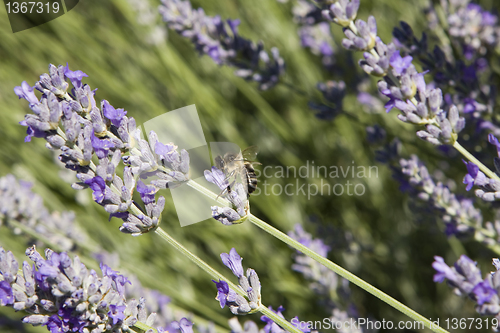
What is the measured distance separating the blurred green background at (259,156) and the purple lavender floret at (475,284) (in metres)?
0.98

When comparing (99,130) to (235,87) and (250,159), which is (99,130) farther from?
(235,87)

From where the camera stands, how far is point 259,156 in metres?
2.64

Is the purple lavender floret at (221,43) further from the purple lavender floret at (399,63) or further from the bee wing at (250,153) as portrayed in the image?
the purple lavender floret at (399,63)

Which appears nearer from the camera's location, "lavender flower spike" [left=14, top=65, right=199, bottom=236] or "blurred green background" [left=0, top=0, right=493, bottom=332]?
"lavender flower spike" [left=14, top=65, right=199, bottom=236]

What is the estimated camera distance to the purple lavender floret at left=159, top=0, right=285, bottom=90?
1625 millimetres

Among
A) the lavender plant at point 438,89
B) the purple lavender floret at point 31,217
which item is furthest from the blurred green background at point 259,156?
the lavender plant at point 438,89

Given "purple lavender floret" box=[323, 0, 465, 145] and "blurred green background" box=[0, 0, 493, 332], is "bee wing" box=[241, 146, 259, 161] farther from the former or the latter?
"blurred green background" box=[0, 0, 493, 332]

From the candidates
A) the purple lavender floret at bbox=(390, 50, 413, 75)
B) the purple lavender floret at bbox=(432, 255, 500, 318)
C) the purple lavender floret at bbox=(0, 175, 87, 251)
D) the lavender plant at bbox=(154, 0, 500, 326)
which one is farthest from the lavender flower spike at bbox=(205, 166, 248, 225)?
the purple lavender floret at bbox=(0, 175, 87, 251)

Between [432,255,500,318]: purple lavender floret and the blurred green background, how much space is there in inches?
38.6

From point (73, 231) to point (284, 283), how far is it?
1.07m

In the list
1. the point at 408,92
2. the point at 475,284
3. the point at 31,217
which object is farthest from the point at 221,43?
the point at 475,284

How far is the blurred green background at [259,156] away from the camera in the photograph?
215cm

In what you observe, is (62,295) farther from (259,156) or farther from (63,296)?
(259,156)

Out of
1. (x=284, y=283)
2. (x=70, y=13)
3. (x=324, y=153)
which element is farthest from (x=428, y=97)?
(x=70, y=13)
